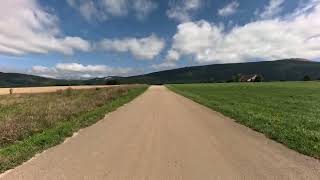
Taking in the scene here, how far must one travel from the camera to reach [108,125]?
14.9 metres

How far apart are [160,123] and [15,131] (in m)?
5.99

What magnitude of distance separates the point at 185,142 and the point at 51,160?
4.14 metres

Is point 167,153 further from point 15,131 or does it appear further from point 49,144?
point 15,131

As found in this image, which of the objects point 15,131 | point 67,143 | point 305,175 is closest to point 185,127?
point 67,143

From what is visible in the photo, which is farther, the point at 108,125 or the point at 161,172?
the point at 108,125

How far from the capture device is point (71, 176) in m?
6.64

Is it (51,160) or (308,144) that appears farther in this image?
(308,144)

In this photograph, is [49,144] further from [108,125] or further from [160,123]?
[160,123]

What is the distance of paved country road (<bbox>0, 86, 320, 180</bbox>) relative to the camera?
6.86 meters

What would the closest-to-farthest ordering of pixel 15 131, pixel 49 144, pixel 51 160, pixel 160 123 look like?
1. pixel 51 160
2. pixel 49 144
3. pixel 15 131
4. pixel 160 123

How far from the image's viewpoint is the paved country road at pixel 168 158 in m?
6.86

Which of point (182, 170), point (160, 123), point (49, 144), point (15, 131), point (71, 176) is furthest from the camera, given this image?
point (160, 123)

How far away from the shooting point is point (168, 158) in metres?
8.26

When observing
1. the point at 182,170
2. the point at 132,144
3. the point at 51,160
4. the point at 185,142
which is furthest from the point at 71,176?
the point at 185,142
